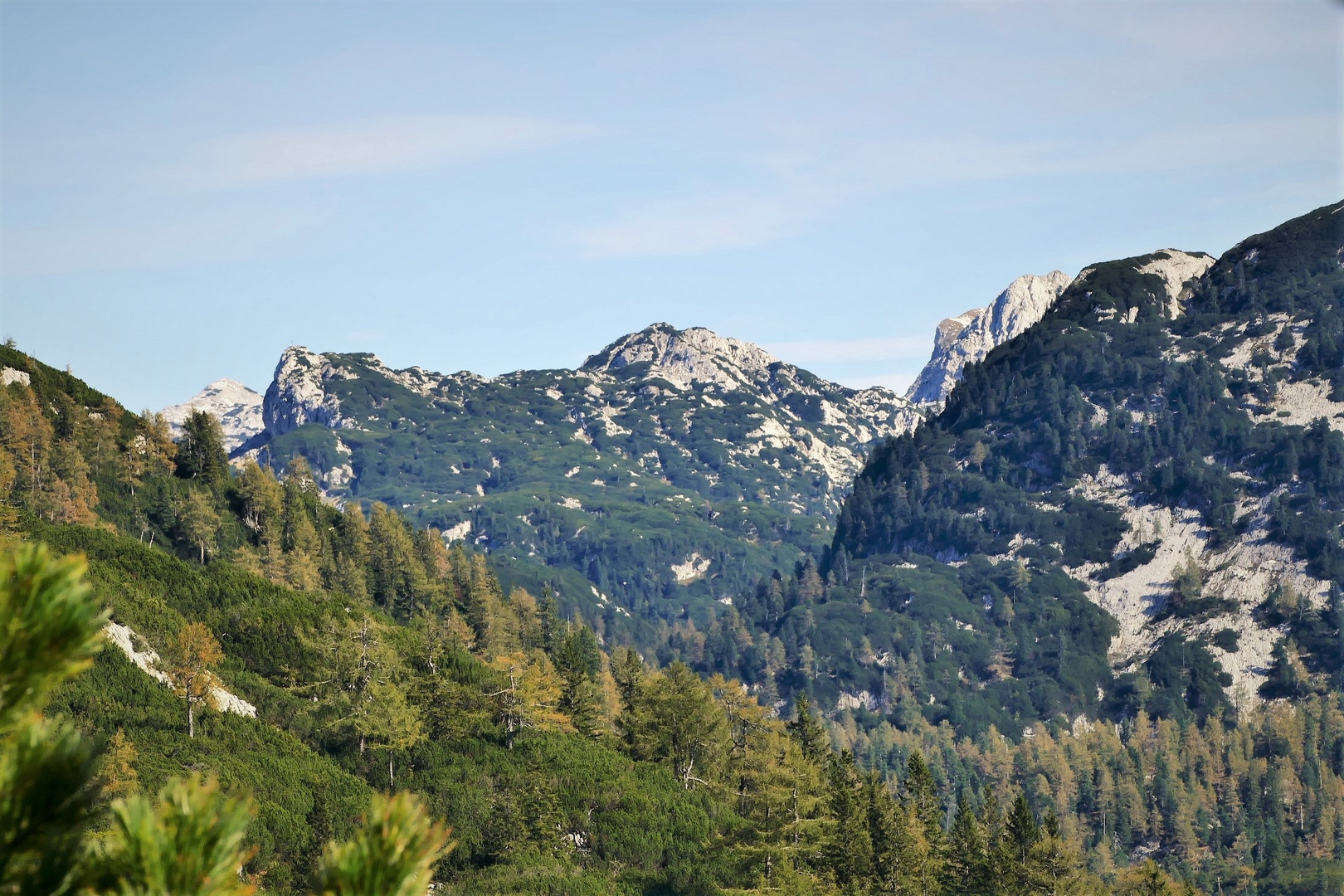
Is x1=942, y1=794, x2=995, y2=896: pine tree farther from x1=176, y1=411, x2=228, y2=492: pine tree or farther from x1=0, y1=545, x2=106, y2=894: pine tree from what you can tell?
x1=0, y1=545, x2=106, y2=894: pine tree

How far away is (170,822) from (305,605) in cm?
10998

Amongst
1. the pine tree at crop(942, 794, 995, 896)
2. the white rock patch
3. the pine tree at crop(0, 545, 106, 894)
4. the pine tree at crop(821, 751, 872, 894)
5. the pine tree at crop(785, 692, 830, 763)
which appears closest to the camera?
the pine tree at crop(0, 545, 106, 894)

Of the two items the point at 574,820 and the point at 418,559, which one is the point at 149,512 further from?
the point at 574,820

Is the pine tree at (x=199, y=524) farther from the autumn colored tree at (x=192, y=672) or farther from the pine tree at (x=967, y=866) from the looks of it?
the pine tree at (x=967, y=866)

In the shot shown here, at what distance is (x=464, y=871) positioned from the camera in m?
78.1

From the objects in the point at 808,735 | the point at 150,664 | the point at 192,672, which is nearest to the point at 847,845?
the point at 808,735

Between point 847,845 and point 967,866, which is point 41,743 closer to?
point 847,845

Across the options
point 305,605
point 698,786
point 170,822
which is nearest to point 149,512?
point 305,605

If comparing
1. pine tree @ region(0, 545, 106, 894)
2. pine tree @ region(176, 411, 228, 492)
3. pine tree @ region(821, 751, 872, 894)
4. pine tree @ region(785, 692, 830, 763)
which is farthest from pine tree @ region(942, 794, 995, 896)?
pine tree @ region(0, 545, 106, 894)

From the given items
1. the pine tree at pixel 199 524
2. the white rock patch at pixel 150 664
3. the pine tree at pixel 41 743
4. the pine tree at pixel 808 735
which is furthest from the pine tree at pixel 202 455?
the pine tree at pixel 41 743

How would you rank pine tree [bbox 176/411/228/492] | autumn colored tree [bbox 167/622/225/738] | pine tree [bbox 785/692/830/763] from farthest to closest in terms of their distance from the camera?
pine tree [bbox 176/411/228/492], pine tree [bbox 785/692/830/763], autumn colored tree [bbox 167/622/225/738]

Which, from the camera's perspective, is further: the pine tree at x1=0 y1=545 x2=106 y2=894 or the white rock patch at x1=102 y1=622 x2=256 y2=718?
the white rock patch at x1=102 y1=622 x2=256 y2=718

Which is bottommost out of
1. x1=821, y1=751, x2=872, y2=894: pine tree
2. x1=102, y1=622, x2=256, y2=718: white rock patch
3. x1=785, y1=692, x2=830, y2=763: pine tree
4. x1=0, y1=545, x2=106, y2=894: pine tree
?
x1=821, y1=751, x2=872, y2=894: pine tree

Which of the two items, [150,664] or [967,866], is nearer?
[150,664]
